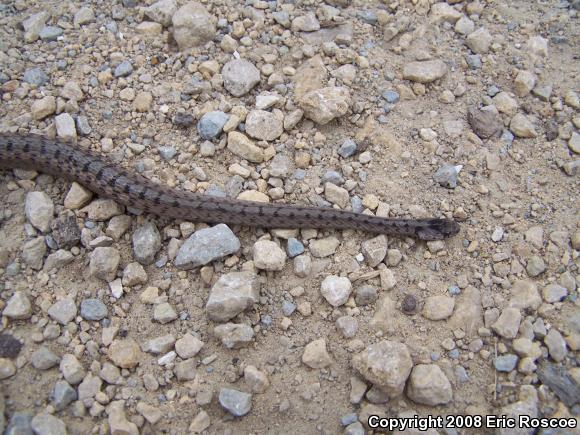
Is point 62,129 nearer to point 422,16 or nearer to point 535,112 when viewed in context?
point 422,16

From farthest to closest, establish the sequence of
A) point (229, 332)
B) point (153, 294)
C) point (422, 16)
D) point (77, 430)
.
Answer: point (422, 16) → point (153, 294) → point (229, 332) → point (77, 430)

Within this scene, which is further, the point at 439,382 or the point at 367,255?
the point at 367,255

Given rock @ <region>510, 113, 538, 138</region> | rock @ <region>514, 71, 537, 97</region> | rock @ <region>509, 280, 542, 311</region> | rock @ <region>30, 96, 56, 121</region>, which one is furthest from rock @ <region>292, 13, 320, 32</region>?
rock @ <region>509, 280, 542, 311</region>

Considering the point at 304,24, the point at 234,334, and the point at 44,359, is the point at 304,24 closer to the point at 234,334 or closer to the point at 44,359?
the point at 234,334

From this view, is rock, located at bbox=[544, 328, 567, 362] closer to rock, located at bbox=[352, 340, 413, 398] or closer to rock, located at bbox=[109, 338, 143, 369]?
rock, located at bbox=[352, 340, 413, 398]

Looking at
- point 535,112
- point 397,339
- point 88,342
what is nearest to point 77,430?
point 88,342

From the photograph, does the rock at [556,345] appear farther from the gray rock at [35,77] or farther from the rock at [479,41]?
the gray rock at [35,77]

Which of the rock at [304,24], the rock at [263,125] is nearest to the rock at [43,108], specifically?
the rock at [263,125]
